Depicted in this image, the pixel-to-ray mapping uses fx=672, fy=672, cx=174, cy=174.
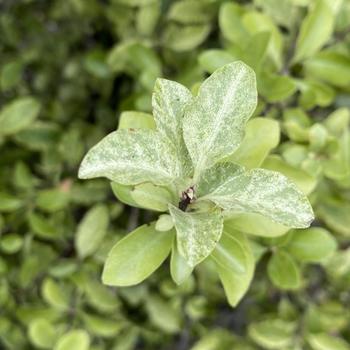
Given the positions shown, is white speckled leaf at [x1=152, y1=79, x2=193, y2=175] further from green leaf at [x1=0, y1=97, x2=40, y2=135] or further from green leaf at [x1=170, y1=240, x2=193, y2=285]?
green leaf at [x1=0, y1=97, x2=40, y2=135]

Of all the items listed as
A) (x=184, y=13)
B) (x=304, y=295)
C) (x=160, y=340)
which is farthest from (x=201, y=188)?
(x=160, y=340)

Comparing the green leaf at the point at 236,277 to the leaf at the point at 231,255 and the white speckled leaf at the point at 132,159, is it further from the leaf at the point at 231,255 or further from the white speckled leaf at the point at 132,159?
the white speckled leaf at the point at 132,159

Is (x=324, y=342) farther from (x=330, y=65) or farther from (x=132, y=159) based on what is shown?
(x=132, y=159)

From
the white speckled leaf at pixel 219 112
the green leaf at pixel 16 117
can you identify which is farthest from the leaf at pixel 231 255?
the green leaf at pixel 16 117

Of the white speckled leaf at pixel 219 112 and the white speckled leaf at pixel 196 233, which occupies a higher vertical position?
the white speckled leaf at pixel 219 112

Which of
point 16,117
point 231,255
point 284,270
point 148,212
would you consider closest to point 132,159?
point 231,255

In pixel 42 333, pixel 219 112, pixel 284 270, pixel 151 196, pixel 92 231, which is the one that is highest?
pixel 219 112

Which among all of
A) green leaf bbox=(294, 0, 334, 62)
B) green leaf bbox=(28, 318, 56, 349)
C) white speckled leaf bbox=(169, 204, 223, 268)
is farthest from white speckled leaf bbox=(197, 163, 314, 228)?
green leaf bbox=(28, 318, 56, 349)
